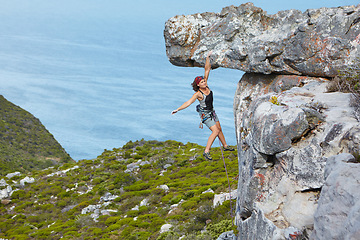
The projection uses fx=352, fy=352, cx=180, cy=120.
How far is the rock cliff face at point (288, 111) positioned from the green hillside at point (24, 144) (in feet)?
162

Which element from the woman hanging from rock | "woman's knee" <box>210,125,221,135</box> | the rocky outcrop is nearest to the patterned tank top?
the woman hanging from rock

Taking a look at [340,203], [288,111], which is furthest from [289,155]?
[340,203]

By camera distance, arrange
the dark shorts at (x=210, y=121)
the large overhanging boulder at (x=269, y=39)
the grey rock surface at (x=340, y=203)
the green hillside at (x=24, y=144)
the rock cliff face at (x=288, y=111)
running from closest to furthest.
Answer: the grey rock surface at (x=340, y=203) < the rock cliff face at (x=288, y=111) < the large overhanging boulder at (x=269, y=39) < the dark shorts at (x=210, y=121) < the green hillside at (x=24, y=144)

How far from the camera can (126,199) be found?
30922 millimetres

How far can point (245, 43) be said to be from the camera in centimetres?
1325

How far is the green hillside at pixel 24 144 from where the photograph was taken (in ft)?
205

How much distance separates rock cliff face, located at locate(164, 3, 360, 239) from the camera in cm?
743

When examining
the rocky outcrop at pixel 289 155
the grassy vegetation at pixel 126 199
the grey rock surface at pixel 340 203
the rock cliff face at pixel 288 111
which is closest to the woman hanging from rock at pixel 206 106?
the rock cliff face at pixel 288 111

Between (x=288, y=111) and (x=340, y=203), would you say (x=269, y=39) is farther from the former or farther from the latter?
(x=340, y=203)

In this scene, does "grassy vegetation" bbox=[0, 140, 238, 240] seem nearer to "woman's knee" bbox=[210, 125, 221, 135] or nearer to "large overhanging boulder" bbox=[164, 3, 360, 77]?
"woman's knee" bbox=[210, 125, 221, 135]

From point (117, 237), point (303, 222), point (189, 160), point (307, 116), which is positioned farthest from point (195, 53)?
point (189, 160)

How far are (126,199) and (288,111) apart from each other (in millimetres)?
24349

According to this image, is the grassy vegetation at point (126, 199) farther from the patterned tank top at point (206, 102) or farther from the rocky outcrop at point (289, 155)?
the rocky outcrop at point (289, 155)

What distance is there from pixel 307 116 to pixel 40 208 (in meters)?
30.9
